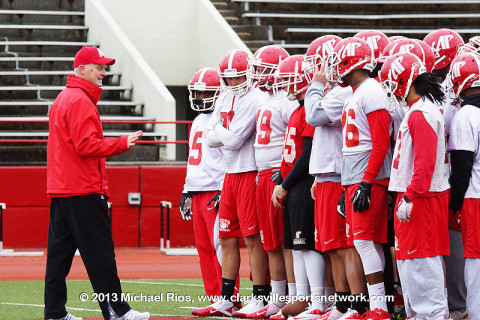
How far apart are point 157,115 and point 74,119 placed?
34.6 ft

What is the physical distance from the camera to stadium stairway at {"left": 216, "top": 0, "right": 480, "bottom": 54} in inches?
790

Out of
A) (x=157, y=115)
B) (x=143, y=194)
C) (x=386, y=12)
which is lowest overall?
(x=143, y=194)

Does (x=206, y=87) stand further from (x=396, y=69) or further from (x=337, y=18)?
(x=337, y=18)

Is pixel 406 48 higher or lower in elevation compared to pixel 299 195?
higher

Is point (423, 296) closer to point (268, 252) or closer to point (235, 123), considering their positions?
point (268, 252)

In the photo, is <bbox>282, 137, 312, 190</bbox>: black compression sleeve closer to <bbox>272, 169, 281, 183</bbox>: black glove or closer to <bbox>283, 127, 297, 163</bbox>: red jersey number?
<bbox>283, 127, 297, 163</bbox>: red jersey number

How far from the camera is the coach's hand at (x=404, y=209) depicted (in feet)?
21.8

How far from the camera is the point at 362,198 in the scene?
6875mm

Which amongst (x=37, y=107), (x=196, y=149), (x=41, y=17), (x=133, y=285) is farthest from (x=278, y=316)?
(x=41, y=17)

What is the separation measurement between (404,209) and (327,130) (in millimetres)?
1168

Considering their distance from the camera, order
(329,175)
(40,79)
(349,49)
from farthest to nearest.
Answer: (40,79) → (329,175) → (349,49)

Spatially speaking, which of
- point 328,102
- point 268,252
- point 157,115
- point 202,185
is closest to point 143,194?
point 157,115

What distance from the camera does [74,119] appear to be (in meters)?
7.27

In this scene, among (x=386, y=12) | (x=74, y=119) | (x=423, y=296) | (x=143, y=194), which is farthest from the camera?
(x=386, y=12)
